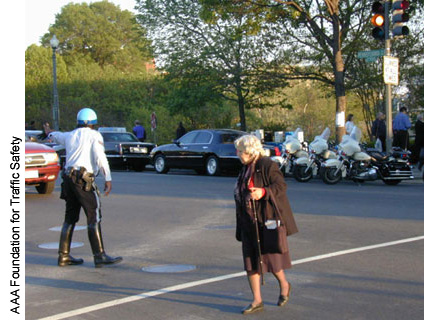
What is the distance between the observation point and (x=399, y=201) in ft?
46.8

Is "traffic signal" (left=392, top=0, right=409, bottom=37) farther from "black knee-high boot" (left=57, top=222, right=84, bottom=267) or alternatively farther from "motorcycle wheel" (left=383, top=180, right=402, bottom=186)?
"black knee-high boot" (left=57, top=222, right=84, bottom=267)

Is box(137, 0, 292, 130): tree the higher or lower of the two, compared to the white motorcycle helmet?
higher

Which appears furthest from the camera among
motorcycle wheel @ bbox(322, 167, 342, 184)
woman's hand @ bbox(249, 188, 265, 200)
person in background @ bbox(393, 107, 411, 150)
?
person in background @ bbox(393, 107, 411, 150)

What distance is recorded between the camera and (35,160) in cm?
1638

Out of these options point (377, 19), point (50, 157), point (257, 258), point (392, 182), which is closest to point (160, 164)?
point (50, 157)

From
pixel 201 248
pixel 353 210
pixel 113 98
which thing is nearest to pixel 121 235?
pixel 201 248

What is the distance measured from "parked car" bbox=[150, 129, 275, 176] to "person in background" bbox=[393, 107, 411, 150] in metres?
5.27

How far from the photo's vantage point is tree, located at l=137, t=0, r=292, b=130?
32.4 metres

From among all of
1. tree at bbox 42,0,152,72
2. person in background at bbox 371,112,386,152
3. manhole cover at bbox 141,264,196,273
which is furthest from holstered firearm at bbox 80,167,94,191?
tree at bbox 42,0,152,72

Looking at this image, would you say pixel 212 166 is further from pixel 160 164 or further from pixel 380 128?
pixel 380 128

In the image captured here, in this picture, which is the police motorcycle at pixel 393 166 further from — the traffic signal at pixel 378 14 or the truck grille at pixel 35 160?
the truck grille at pixel 35 160

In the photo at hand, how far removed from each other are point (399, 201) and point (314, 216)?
116 inches

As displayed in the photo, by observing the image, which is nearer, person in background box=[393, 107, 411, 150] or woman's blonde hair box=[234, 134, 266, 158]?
woman's blonde hair box=[234, 134, 266, 158]

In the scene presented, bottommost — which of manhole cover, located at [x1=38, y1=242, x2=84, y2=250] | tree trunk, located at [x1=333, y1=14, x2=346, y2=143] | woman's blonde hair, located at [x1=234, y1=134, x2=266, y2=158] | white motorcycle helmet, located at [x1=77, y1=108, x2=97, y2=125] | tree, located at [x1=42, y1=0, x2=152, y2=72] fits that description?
manhole cover, located at [x1=38, y1=242, x2=84, y2=250]
